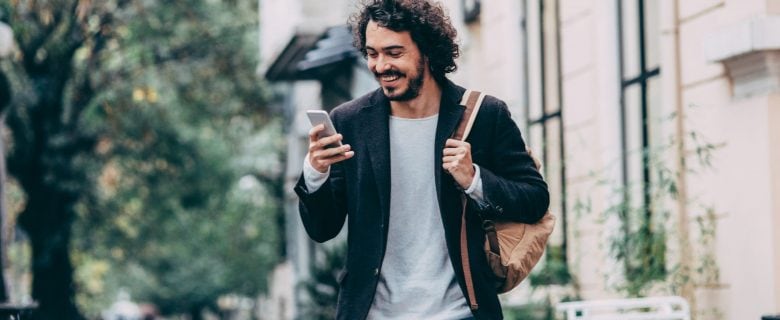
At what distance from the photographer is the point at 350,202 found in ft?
13.9

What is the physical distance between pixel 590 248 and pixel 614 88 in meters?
1.10

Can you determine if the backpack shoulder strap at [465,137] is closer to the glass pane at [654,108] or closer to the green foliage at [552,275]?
the glass pane at [654,108]

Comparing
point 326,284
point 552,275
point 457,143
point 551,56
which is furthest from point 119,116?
point 457,143

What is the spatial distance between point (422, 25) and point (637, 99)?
4974 mm

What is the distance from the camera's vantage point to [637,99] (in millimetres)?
8914

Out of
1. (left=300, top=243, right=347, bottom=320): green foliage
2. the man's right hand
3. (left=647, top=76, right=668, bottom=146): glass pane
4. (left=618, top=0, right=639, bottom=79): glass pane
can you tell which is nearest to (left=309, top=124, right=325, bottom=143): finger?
the man's right hand

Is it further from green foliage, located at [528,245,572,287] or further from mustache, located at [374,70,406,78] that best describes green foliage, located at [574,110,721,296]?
mustache, located at [374,70,406,78]

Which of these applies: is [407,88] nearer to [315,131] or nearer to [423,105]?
[423,105]

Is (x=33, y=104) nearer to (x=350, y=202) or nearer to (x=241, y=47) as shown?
(x=241, y=47)

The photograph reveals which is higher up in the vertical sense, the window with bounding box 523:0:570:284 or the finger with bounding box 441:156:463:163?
the window with bounding box 523:0:570:284

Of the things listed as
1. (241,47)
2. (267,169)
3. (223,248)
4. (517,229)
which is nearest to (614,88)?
(517,229)

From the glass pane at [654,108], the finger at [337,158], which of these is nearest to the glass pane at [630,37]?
the glass pane at [654,108]

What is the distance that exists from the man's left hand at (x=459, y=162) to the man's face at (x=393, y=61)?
0.20m

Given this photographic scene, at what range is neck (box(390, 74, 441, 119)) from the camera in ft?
13.9
